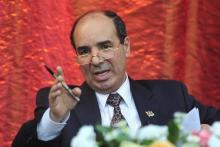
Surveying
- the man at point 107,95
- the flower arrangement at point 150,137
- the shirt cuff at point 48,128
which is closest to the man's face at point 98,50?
the man at point 107,95

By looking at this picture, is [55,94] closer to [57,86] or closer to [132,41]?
[57,86]

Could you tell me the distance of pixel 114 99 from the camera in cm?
181

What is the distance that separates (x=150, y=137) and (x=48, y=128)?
74cm

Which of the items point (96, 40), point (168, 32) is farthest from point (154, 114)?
point (168, 32)

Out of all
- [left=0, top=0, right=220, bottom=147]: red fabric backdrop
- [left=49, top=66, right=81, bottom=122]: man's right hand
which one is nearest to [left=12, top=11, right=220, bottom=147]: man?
[left=49, top=66, right=81, bottom=122]: man's right hand

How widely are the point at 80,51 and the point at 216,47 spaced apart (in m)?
0.83

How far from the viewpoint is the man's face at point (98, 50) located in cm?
175

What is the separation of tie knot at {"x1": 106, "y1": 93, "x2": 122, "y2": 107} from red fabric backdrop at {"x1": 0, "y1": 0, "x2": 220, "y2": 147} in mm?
530

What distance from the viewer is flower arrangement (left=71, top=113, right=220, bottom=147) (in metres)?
0.89

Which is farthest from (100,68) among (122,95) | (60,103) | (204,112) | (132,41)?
(132,41)

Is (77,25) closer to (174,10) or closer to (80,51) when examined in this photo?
(80,51)

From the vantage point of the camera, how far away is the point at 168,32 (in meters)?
2.36

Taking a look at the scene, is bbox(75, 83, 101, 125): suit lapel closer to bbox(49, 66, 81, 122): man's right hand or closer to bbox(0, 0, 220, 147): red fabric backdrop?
bbox(49, 66, 81, 122): man's right hand

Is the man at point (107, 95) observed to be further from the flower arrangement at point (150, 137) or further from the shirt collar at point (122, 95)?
the flower arrangement at point (150, 137)
